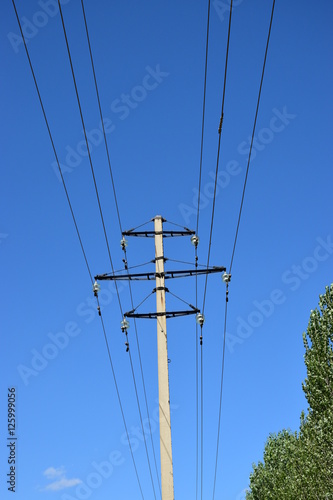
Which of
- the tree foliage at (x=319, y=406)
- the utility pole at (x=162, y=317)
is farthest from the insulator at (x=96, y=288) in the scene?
the tree foliage at (x=319, y=406)

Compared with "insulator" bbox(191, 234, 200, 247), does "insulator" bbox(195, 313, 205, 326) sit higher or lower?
lower

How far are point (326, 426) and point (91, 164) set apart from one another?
67.2 ft

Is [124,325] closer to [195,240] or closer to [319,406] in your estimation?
[195,240]

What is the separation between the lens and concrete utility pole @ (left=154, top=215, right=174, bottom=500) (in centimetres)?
995

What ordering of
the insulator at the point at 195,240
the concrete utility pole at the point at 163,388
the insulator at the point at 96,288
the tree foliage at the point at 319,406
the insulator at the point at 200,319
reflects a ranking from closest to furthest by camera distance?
the concrete utility pole at the point at 163,388
the insulator at the point at 200,319
the insulator at the point at 96,288
the insulator at the point at 195,240
the tree foliage at the point at 319,406

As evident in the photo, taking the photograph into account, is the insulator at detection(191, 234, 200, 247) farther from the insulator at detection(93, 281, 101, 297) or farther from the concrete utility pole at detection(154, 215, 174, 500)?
the insulator at detection(93, 281, 101, 297)

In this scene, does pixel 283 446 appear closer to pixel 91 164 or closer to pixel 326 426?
pixel 326 426

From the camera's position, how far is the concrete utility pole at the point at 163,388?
9945mm

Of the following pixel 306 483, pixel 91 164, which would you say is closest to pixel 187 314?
pixel 91 164

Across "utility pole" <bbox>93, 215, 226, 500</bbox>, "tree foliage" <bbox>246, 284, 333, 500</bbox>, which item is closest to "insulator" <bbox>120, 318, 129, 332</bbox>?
"utility pole" <bbox>93, 215, 226, 500</bbox>

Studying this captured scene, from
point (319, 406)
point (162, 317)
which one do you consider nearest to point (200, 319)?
point (162, 317)

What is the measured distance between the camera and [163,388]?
10.4 m

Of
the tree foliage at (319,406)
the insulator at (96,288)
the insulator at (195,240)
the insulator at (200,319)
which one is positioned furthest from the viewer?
the tree foliage at (319,406)

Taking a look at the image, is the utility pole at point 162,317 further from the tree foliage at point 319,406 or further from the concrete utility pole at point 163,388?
the tree foliage at point 319,406
